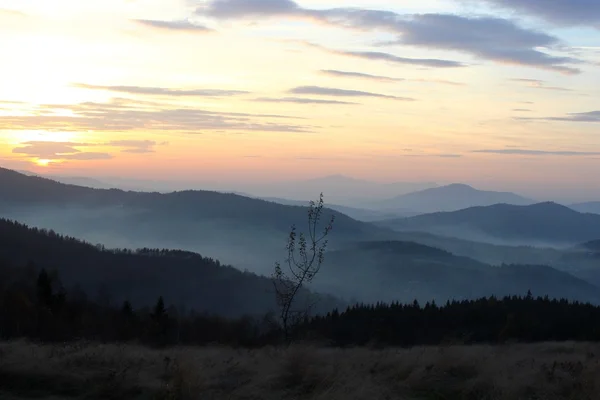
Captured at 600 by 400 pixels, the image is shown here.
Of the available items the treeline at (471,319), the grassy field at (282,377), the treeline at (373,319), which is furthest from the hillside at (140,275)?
the grassy field at (282,377)

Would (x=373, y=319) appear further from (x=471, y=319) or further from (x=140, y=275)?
(x=140, y=275)

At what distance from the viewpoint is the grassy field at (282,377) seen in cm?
Answer: 770

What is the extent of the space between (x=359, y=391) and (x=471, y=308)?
64613 mm

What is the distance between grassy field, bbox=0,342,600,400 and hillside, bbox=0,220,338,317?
123 meters

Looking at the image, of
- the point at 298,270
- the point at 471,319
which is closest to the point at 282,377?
the point at 298,270

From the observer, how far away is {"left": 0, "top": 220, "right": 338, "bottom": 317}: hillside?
13688cm

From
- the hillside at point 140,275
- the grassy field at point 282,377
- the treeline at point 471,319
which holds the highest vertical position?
the grassy field at point 282,377

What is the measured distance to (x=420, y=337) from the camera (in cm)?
5528

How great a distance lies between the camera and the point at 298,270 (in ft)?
54.3

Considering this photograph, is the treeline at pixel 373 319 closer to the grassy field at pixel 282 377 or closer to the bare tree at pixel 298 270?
the bare tree at pixel 298 270

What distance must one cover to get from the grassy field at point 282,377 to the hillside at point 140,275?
123385 millimetres

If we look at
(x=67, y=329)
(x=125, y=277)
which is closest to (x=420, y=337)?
(x=67, y=329)

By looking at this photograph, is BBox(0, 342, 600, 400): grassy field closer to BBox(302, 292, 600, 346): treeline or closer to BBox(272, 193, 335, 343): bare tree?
BBox(272, 193, 335, 343): bare tree

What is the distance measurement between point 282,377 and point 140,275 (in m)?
148
